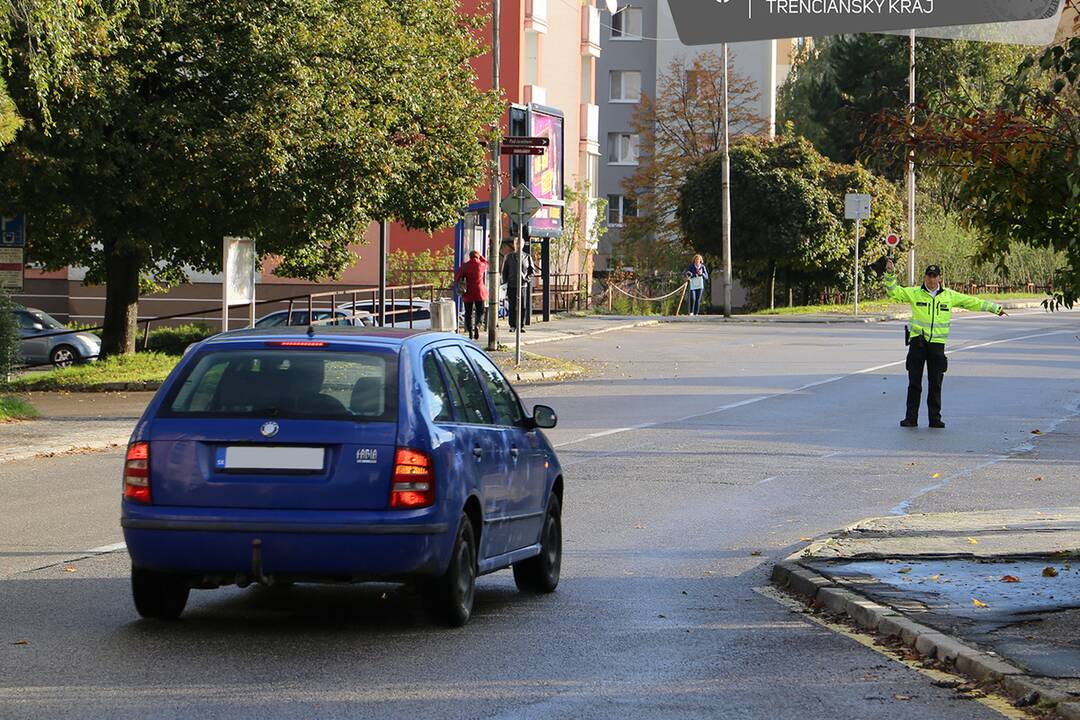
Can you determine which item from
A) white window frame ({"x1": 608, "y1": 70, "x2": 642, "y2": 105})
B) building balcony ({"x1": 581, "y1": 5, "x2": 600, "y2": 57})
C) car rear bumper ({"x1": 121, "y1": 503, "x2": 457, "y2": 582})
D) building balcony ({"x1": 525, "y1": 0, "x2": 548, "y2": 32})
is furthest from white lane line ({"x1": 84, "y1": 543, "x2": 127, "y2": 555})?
white window frame ({"x1": 608, "y1": 70, "x2": 642, "y2": 105})

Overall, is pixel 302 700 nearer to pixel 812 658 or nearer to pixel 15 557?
pixel 812 658

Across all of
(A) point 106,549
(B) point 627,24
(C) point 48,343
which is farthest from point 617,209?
(A) point 106,549

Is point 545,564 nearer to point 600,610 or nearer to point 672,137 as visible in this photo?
point 600,610

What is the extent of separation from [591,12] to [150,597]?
60.6m

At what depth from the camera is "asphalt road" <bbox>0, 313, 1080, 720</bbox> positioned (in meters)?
7.36

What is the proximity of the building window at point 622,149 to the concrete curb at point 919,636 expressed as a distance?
3223 inches

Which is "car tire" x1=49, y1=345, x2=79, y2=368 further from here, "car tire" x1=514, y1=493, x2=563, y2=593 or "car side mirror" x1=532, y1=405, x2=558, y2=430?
"car side mirror" x1=532, y1=405, x2=558, y2=430

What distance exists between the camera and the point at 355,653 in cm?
836

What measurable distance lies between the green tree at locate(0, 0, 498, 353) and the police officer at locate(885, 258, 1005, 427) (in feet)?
30.2

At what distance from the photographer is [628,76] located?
300 ft

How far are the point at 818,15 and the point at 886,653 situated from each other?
11.7 feet

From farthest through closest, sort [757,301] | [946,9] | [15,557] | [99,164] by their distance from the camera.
A: [757,301] → [99,164] → [15,557] → [946,9]

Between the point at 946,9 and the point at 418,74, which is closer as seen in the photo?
the point at 946,9

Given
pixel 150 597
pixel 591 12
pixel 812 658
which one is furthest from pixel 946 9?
pixel 591 12
